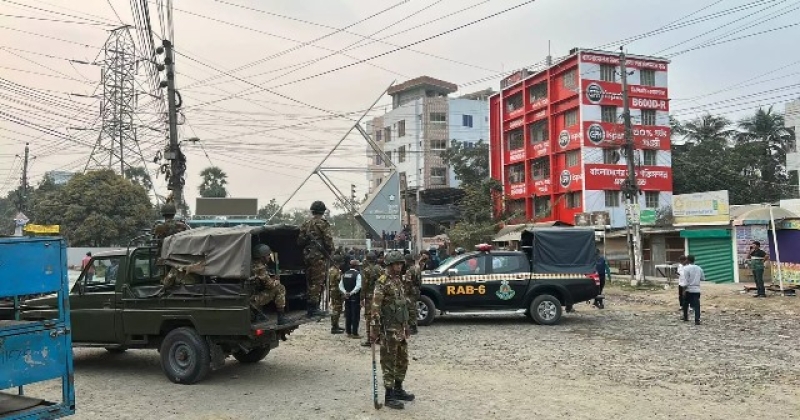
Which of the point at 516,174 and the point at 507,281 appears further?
the point at 516,174

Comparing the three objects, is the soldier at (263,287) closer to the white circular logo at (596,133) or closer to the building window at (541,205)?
the white circular logo at (596,133)

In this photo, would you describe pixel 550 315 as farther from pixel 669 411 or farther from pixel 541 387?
pixel 669 411

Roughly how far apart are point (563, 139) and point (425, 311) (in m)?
31.2

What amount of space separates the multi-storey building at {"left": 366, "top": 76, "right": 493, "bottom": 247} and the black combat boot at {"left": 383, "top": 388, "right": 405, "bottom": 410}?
43.5 m

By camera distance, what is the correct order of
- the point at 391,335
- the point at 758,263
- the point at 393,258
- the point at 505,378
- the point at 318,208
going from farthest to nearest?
the point at 758,263 → the point at 318,208 → the point at 505,378 → the point at 393,258 → the point at 391,335

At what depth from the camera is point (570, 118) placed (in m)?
41.4

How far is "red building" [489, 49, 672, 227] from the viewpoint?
131 feet

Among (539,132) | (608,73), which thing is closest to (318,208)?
(608,73)

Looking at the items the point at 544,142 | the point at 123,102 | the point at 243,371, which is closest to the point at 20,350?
the point at 243,371

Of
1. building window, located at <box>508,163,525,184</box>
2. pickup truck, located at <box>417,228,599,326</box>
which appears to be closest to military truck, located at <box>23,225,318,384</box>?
pickup truck, located at <box>417,228,599,326</box>

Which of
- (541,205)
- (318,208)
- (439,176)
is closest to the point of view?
(318,208)

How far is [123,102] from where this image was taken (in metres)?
45.5

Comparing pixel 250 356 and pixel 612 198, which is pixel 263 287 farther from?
pixel 612 198

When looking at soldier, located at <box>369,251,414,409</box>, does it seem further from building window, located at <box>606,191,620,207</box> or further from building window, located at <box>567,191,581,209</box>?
building window, located at <box>606,191,620,207</box>
